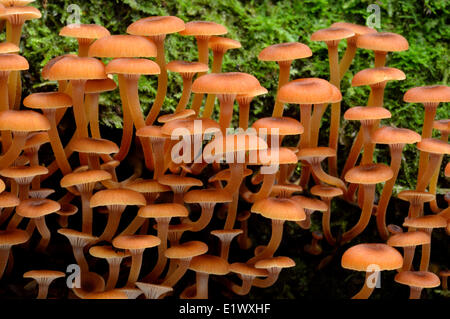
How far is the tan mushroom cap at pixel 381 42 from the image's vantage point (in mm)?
2500

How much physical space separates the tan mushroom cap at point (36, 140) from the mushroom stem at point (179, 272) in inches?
34.2

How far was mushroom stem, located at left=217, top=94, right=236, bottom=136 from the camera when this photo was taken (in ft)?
7.84

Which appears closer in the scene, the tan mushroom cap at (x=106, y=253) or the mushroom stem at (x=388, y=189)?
the tan mushroom cap at (x=106, y=253)

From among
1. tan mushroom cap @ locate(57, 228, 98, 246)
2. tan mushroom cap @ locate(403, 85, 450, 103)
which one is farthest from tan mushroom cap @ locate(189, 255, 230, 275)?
tan mushroom cap @ locate(403, 85, 450, 103)

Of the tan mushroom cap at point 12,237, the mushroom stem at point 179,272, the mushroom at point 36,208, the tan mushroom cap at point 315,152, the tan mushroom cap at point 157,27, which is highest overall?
the tan mushroom cap at point 157,27

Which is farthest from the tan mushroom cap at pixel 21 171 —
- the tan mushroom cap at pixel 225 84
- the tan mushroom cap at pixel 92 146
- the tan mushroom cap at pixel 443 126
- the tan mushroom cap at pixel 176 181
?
the tan mushroom cap at pixel 443 126

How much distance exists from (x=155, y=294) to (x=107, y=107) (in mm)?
1031

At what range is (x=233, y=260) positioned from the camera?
3.14m

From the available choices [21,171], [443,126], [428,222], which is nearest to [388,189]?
[428,222]

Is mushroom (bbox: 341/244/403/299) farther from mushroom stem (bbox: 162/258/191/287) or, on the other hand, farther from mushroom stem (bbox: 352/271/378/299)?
mushroom stem (bbox: 162/258/191/287)

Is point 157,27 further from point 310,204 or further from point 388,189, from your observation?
point 388,189

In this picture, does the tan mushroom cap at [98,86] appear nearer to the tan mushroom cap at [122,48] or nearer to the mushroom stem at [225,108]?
the tan mushroom cap at [122,48]

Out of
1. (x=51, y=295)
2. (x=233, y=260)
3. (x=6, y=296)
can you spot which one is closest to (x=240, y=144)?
(x=233, y=260)

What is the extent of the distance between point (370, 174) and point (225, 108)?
0.73 meters
